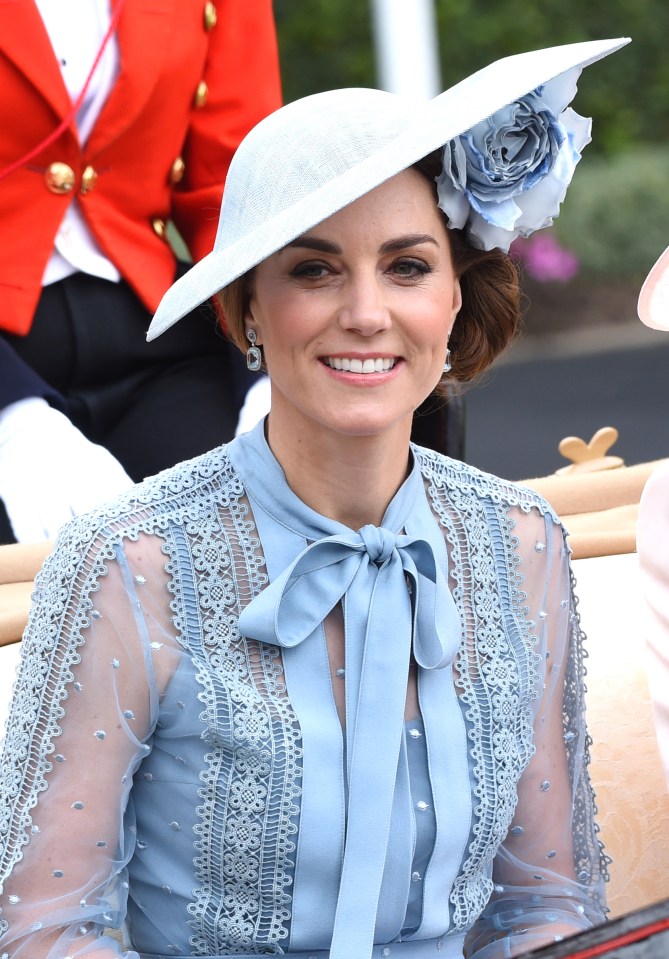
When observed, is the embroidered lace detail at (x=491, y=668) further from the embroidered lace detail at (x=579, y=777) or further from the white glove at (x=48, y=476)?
the white glove at (x=48, y=476)

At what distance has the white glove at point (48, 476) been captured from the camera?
2127 mm

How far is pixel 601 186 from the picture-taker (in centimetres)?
1129

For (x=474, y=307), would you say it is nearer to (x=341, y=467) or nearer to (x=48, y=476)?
(x=341, y=467)

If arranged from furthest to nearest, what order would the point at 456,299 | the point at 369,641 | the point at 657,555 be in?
the point at 657,555
the point at 456,299
the point at 369,641

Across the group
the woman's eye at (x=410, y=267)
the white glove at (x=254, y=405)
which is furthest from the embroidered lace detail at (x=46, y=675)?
the white glove at (x=254, y=405)

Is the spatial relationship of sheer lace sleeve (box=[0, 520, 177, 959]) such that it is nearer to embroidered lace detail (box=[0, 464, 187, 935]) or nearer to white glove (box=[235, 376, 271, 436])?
embroidered lace detail (box=[0, 464, 187, 935])

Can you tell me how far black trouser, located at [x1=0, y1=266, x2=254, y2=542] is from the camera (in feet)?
7.77

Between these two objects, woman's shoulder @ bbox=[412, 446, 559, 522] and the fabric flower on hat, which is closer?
the fabric flower on hat

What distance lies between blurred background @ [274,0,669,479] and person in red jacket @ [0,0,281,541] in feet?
13.9

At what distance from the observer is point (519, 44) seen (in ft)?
40.0

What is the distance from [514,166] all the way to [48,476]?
89cm

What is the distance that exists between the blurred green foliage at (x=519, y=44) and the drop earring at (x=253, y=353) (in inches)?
407

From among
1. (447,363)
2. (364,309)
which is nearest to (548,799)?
(447,363)

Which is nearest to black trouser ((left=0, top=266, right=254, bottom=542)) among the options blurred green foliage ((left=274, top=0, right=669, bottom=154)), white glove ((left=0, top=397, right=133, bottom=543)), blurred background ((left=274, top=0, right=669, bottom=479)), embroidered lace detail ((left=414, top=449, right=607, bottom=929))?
white glove ((left=0, top=397, right=133, bottom=543))
